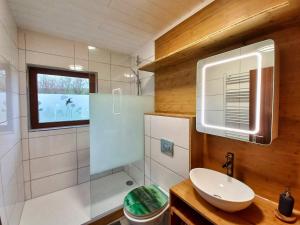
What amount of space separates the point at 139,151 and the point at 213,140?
104cm

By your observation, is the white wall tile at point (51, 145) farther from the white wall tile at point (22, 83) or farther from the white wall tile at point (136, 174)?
the white wall tile at point (136, 174)

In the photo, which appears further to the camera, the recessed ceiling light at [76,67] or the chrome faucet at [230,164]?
the recessed ceiling light at [76,67]

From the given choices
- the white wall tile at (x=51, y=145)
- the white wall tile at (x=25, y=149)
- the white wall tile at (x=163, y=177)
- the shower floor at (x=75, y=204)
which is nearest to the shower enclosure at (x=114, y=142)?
the shower floor at (x=75, y=204)

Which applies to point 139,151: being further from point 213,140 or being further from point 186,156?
point 213,140

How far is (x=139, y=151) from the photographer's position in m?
2.02

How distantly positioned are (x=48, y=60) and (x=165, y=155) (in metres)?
1.90

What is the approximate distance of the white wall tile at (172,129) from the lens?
4.55ft

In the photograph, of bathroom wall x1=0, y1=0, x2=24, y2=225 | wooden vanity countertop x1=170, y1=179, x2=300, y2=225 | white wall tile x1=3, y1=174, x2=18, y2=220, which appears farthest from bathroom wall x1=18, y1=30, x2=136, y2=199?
wooden vanity countertop x1=170, y1=179, x2=300, y2=225

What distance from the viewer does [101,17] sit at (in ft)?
5.06

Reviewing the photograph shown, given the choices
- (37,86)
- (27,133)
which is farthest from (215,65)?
(27,133)

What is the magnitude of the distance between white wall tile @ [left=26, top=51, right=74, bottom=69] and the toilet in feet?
6.11

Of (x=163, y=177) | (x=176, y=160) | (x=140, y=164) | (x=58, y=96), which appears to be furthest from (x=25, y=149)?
(x=176, y=160)

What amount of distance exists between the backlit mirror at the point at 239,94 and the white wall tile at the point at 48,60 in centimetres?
176

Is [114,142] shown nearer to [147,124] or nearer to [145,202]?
[147,124]
